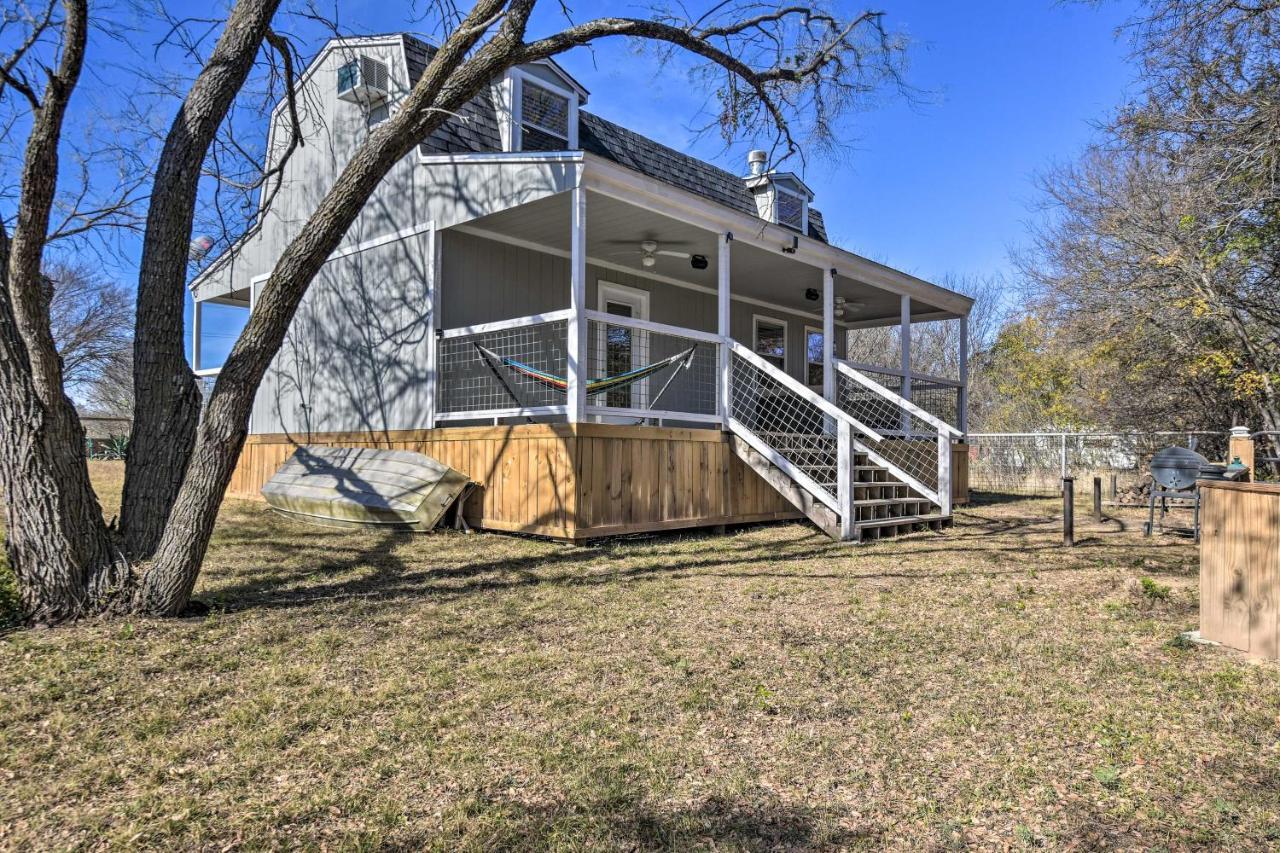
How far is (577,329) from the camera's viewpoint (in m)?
6.12

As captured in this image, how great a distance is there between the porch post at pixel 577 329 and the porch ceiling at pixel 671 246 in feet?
2.48

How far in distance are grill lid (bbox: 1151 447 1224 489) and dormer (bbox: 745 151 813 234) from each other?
7.01m

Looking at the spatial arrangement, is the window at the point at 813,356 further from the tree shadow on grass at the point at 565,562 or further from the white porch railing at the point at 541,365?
the tree shadow on grass at the point at 565,562

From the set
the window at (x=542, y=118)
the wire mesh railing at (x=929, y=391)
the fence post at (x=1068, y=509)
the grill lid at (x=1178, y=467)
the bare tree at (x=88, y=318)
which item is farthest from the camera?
the bare tree at (x=88, y=318)

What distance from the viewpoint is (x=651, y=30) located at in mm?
5605

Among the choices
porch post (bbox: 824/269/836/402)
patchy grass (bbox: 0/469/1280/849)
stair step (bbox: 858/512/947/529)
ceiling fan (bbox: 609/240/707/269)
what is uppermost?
ceiling fan (bbox: 609/240/707/269)

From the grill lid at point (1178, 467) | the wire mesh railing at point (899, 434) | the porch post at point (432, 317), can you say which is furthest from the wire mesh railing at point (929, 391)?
the porch post at point (432, 317)

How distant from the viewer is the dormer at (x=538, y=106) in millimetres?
9031

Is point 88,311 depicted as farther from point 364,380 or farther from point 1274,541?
point 1274,541

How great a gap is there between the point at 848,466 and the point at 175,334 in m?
5.02

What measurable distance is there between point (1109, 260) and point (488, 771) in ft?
50.4

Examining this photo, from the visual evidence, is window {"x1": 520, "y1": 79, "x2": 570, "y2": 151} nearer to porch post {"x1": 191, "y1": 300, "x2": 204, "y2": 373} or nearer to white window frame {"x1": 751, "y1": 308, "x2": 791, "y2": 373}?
white window frame {"x1": 751, "y1": 308, "x2": 791, "y2": 373}

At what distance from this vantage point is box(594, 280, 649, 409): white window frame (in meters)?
9.56

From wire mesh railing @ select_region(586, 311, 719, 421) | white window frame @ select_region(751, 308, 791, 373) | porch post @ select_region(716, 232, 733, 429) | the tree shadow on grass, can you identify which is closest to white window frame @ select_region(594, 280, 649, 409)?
wire mesh railing @ select_region(586, 311, 719, 421)
